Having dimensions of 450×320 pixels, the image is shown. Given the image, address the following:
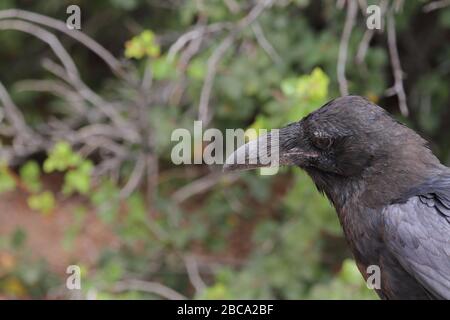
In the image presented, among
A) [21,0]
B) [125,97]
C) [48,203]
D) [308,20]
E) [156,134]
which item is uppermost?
[21,0]

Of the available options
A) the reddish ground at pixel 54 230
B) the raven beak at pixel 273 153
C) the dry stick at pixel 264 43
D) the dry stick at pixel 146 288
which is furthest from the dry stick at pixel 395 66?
the reddish ground at pixel 54 230

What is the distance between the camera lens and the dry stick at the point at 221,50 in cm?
417

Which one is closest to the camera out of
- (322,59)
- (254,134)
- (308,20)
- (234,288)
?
(254,134)

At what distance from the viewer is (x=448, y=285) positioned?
2.69 metres

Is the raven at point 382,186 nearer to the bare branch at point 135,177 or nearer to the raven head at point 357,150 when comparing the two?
the raven head at point 357,150

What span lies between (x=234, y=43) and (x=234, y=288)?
1423mm

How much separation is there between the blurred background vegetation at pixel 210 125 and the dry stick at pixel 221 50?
1 cm

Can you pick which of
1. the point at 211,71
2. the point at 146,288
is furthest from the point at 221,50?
the point at 146,288

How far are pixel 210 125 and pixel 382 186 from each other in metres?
2.37

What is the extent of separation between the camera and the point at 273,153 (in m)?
3.02

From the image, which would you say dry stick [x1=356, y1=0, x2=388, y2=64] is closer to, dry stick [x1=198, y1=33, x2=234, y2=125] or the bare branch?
dry stick [x1=198, y1=33, x2=234, y2=125]

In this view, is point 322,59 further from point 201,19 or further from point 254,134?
point 254,134

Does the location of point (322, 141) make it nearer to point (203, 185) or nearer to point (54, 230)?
point (203, 185)
